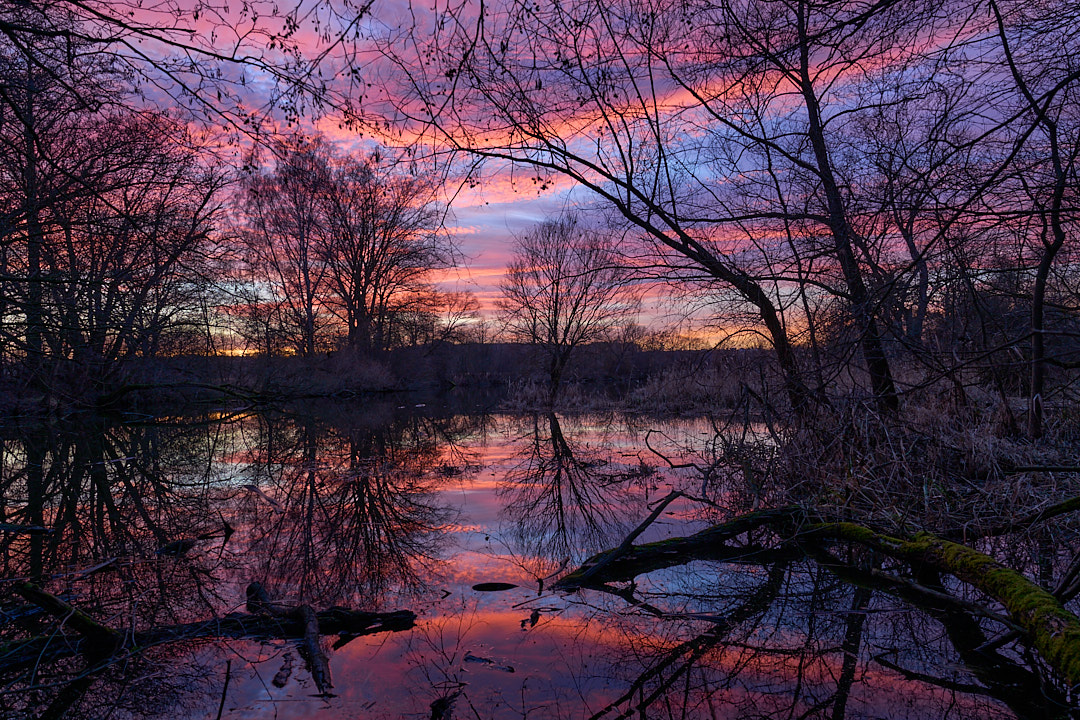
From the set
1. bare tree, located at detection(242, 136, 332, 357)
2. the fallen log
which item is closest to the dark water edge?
the fallen log

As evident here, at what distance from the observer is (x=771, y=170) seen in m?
7.68

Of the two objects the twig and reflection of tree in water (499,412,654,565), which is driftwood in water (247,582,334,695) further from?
reflection of tree in water (499,412,654,565)

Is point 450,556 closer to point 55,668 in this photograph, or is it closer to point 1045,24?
point 55,668

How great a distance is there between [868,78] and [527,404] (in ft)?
54.9

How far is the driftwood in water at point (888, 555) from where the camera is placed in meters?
2.81

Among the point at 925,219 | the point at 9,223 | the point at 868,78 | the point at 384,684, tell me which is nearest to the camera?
the point at 384,684

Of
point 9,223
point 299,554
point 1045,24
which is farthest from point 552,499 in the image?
point 9,223

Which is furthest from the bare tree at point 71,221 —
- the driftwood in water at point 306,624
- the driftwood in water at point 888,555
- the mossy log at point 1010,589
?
the mossy log at point 1010,589

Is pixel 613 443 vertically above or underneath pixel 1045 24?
underneath

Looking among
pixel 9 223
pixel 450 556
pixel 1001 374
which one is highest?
Result: pixel 9 223

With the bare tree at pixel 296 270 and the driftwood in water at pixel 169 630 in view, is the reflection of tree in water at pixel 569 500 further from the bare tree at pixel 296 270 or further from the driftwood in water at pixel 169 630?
the bare tree at pixel 296 270

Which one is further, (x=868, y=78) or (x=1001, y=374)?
(x=1001, y=374)

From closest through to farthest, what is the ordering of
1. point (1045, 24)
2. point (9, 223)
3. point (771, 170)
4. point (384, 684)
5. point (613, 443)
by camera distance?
point (384, 684) < point (1045, 24) < point (9, 223) < point (771, 170) < point (613, 443)

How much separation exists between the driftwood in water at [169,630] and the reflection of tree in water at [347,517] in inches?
14.9
